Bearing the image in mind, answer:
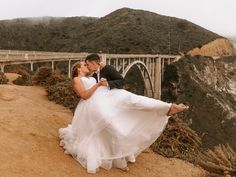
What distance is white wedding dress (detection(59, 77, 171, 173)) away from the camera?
8102 mm

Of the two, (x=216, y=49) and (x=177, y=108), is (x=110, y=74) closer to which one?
(x=177, y=108)

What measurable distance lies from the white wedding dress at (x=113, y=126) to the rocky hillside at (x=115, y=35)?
8873 centimetres

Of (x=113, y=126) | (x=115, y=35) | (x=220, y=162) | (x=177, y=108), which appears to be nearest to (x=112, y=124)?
(x=113, y=126)

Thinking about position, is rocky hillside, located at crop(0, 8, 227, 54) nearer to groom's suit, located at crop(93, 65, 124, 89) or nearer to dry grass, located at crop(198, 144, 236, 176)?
dry grass, located at crop(198, 144, 236, 176)

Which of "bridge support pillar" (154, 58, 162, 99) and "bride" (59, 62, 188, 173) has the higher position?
"bride" (59, 62, 188, 173)

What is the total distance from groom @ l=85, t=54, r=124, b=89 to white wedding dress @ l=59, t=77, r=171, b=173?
21 cm

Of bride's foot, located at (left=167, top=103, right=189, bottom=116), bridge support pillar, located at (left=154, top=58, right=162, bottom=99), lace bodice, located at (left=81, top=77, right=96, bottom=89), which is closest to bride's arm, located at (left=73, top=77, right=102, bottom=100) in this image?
lace bodice, located at (left=81, top=77, right=96, bottom=89)

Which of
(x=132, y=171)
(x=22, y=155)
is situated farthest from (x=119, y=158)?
(x=22, y=155)

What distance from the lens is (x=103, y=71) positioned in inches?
344

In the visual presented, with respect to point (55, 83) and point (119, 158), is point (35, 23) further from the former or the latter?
point (119, 158)

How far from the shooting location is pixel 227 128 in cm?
6206

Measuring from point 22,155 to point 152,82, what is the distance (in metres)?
54.3

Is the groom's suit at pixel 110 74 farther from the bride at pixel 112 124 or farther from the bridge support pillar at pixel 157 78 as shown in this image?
the bridge support pillar at pixel 157 78

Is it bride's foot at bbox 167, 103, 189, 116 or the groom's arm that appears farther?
the groom's arm
